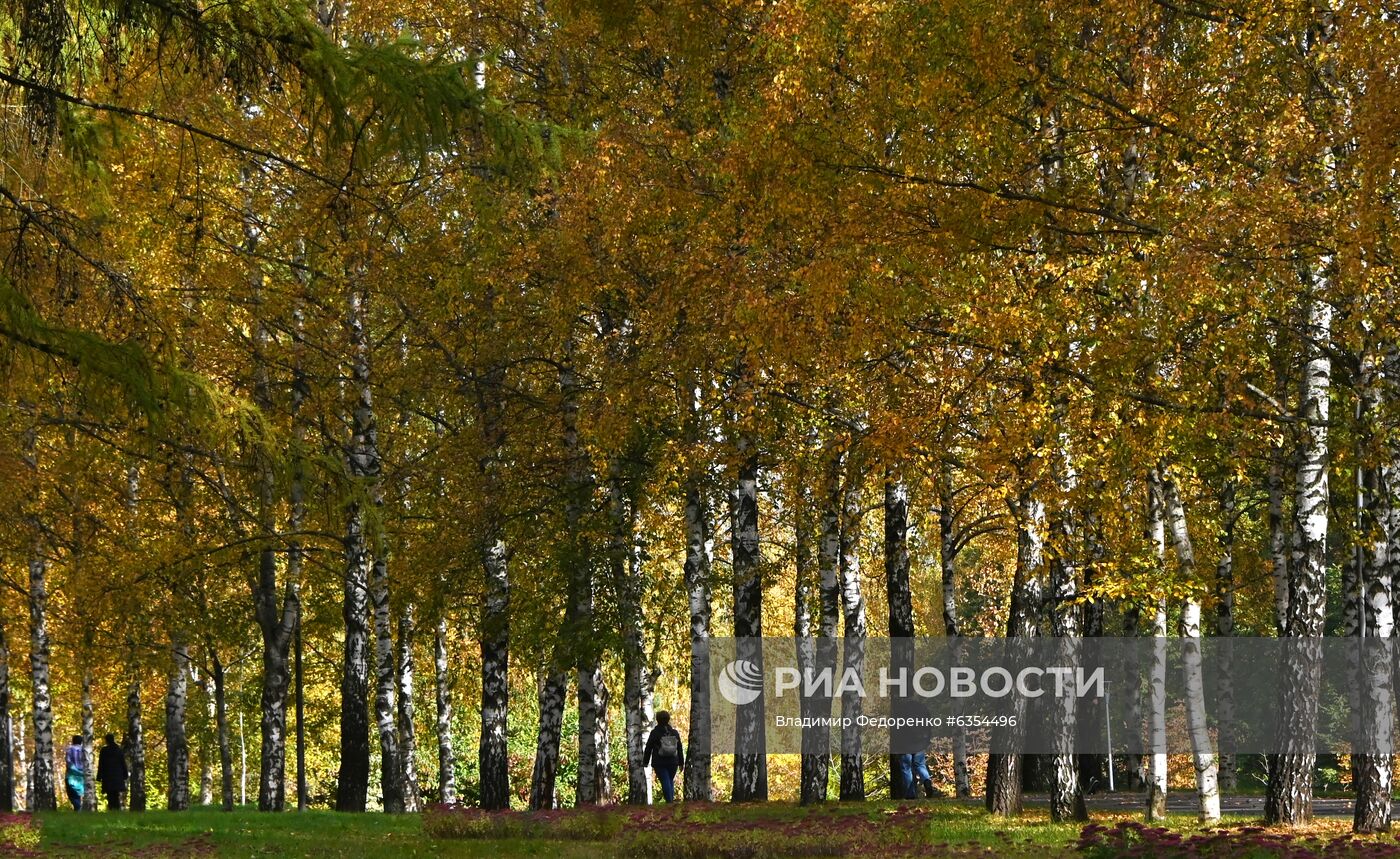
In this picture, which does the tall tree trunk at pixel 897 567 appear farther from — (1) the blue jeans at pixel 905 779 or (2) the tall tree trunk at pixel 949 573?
(1) the blue jeans at pixel 905 779

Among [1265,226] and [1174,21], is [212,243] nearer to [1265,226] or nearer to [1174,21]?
[1174,21]

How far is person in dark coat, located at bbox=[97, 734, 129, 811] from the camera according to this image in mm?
27500

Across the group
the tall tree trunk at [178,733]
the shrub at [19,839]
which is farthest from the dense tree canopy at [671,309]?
the shrub at [19,839]

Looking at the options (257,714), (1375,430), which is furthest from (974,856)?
(257,714)

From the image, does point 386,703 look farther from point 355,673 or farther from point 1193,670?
point 1193,670

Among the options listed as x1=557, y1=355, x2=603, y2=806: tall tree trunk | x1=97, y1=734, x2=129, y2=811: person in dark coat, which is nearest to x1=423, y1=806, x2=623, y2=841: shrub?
x1=557, y1=355, x2=603, y2=806: tall tree trunk

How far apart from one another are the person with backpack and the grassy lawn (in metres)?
1.54

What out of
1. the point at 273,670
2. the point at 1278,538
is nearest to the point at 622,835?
the point at 273,670

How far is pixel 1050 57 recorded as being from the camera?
42.7 ft

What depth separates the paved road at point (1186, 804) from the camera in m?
22.0

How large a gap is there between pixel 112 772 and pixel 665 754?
40.2 feet

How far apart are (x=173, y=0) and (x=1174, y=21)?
10725 millimetres

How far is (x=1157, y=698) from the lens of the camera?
Answer: 1864 cm

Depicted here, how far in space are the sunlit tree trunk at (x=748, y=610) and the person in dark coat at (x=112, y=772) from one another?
41.6 feet
